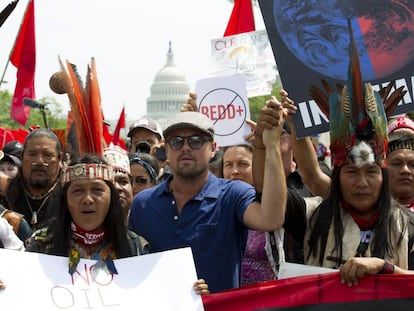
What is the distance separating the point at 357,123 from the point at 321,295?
89 cm

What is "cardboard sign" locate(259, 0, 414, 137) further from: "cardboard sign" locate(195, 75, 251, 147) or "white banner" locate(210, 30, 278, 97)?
"white banner" locate(210, 30, 278, 97)

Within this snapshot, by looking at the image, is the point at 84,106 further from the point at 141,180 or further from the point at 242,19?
the point at 242,19

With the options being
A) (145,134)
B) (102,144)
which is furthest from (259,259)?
A: (145,134)

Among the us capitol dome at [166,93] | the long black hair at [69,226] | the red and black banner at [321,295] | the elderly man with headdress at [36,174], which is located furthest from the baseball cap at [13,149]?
the us capitol dome at [166,93]

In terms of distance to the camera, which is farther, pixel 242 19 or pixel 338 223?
pixel 242 19

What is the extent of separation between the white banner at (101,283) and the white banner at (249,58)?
14.7 feet

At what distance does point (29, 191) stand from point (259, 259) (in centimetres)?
195

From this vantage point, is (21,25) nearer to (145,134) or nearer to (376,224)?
(145,134)

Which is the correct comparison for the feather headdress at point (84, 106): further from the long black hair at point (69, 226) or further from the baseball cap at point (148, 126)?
the baseball cap at point (148, 126)

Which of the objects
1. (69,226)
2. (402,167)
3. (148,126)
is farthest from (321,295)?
(148,126)

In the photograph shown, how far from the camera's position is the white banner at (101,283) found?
167 inches

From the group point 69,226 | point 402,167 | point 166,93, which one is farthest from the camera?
point 166,93

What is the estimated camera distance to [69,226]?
451cm

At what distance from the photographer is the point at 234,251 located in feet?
15.7
